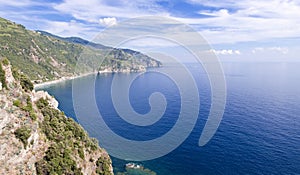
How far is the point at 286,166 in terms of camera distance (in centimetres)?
7688

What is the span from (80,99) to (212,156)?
116 m

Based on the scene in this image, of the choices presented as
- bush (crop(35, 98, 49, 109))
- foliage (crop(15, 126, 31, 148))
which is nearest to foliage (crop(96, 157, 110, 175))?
bush (crop(35, 98, 49, 109))

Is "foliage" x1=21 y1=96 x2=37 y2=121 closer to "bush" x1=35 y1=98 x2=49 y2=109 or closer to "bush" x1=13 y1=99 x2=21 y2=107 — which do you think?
"bush" x1=13 y1=99 x2=21 y2=107

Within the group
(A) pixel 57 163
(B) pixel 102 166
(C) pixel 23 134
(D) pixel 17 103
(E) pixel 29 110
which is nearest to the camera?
(C) pixel 23 134

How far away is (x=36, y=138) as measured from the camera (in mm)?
51719

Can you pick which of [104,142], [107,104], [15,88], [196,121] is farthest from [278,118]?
[15,88]

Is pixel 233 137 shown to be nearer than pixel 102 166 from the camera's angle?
No

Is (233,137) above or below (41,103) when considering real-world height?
below

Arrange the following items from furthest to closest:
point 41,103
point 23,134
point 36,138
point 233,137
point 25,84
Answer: point 233,137
point 41,103
point 25,84
point 36,138
point 23,134

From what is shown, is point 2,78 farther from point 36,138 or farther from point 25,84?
point 36,138

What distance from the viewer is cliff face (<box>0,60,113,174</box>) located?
45406 millimetres

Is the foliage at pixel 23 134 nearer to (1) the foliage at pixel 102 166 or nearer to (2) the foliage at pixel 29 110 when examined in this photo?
(2) the foliage at pixel 29 110

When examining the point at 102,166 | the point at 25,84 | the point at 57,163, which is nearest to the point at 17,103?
the point at 25,84

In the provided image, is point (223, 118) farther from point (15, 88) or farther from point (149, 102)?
point (15, 88)
